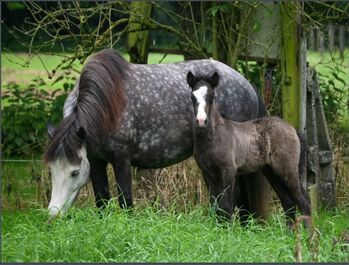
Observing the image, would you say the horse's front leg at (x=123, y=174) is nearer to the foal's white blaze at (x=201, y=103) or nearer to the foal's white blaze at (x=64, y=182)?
the foal's white blaze at (x=64, y=182)

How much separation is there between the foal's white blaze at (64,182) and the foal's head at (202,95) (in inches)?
42.9

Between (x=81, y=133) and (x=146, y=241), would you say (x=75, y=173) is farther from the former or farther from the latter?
(x=146, y=241)

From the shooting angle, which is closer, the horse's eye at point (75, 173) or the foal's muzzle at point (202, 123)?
the foal's muzzle at point (202, 123)

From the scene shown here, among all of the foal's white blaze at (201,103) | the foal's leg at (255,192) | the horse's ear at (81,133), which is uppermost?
the foal's white blaze at (201,103)

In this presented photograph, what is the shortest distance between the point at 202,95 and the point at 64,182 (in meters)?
1.40

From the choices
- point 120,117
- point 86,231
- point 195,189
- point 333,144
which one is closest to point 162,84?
point 120,117

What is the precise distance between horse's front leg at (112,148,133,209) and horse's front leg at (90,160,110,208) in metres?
0.25

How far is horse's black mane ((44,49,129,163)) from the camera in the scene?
766 centimetres

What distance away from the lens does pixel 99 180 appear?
8.23 metres

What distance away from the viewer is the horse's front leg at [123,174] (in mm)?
7961

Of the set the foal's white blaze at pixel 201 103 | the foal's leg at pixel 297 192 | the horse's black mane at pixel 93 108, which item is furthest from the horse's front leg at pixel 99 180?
the foal's leg at pixel 297 192

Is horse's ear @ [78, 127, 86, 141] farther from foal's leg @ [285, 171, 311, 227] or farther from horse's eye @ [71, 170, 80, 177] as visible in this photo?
foal's leg @ [285, 171, 311, 227]

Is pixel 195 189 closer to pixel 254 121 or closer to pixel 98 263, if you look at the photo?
pixel 254 121

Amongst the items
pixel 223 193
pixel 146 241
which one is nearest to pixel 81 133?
pixel 223 193
